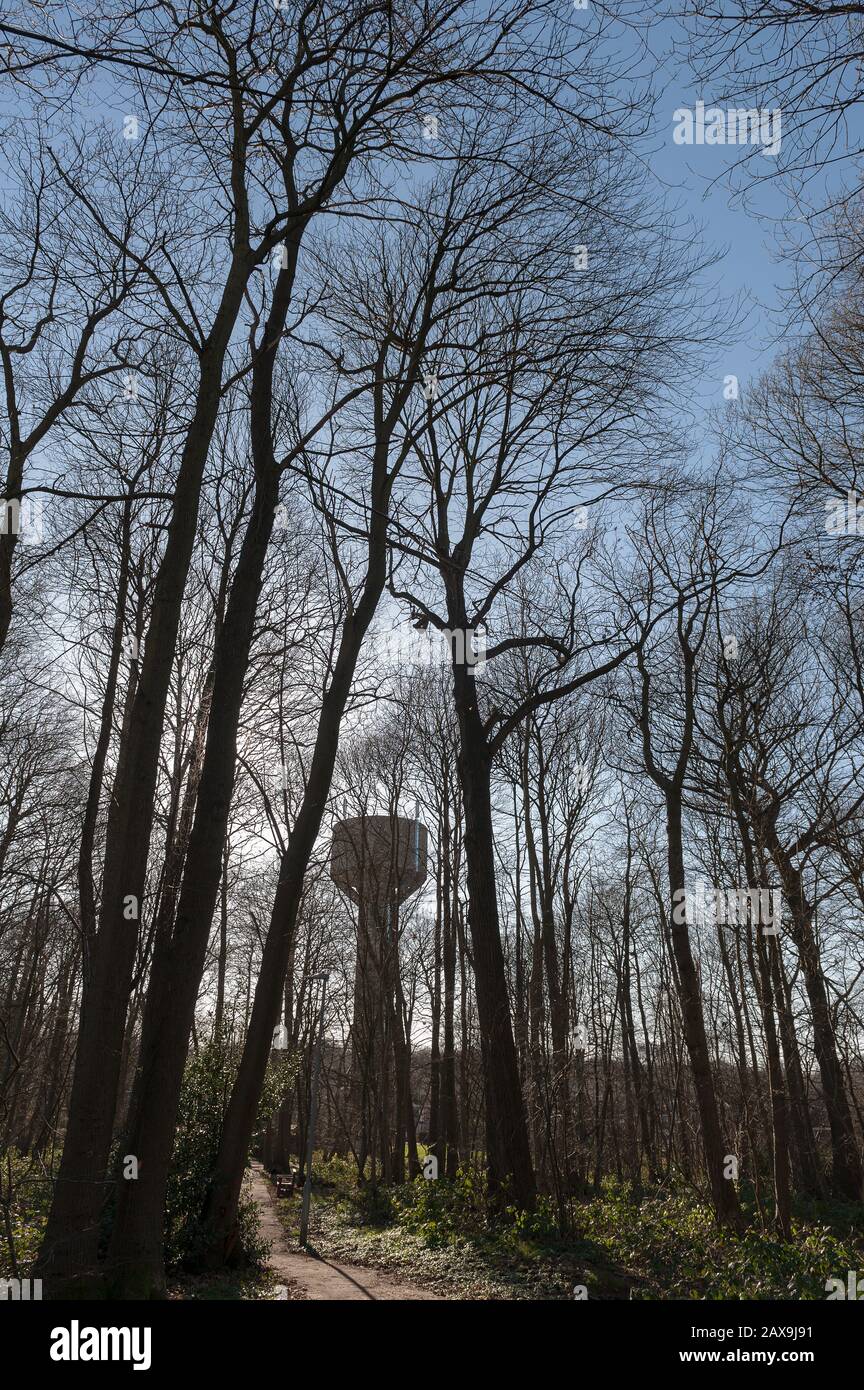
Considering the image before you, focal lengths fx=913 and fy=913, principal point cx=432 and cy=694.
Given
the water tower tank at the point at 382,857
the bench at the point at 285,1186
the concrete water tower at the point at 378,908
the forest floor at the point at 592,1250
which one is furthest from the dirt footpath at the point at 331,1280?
the bench at the point at 285,1186

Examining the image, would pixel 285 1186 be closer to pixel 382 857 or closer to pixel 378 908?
pixel 378 908

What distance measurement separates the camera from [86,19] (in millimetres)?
3916

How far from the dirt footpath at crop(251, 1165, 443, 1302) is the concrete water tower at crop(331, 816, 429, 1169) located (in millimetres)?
6286

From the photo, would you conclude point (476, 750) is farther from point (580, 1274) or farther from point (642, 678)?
point (580, 1274)

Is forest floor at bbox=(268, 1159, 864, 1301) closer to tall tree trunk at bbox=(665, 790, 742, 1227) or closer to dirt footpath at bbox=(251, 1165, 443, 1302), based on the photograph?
dirt footpath at bbox=(251, 1165, 443, 1302)

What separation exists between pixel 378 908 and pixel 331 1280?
11.2 metres

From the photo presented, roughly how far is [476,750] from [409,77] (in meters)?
8.44

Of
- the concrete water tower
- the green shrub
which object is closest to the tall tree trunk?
the green shrub

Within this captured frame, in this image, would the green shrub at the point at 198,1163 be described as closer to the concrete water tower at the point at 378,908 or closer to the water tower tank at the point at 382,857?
the concrete water tower at the point at 378,908

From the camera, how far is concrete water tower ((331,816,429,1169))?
1917 centimetres

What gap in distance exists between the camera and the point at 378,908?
21.0 metres

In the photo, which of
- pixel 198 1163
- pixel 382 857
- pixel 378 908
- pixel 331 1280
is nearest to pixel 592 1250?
pixel 331 1280

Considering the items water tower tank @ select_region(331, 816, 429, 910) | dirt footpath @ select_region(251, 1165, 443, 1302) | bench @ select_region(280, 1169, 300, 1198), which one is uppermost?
water tower tank @ select_region(331, 816, 429, 910)
